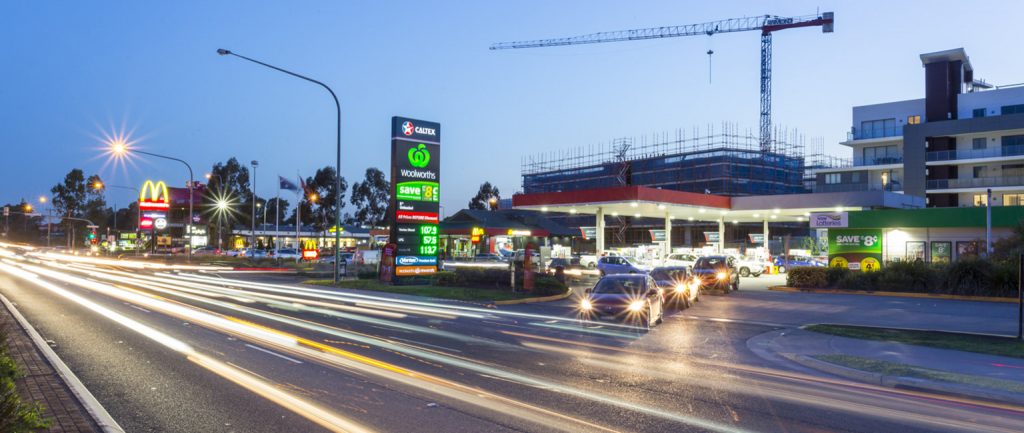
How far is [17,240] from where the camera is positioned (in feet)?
600

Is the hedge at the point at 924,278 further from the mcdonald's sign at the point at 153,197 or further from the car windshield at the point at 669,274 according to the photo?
the mcdonald's sign at the point at 153,197

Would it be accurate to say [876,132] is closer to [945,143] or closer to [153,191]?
[945,143]

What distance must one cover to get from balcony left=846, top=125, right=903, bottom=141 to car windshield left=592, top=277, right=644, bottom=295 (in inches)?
2417

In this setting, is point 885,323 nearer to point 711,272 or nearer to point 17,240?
point 711,272

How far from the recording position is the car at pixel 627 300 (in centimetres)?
1806

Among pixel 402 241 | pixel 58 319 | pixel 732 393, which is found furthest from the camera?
pixel 402 241

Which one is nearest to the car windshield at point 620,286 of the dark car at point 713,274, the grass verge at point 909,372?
the grass verge at point 909,372

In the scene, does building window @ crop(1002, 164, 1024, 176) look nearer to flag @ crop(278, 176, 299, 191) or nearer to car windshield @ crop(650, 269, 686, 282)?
car windshield @ crop(650, 269, 686, 282)

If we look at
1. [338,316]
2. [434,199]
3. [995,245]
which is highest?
[434,199]

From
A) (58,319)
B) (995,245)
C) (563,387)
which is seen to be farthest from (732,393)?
(995,245)

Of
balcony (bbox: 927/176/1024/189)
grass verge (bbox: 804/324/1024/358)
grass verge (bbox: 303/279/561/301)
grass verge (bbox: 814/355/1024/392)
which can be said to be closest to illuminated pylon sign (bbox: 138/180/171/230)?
grass verge (bbox: 303/279/561/301)

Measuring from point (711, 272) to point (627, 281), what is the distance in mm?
13873

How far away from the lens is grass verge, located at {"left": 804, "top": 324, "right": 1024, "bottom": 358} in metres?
13.6

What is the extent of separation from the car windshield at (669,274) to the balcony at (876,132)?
54830mm
